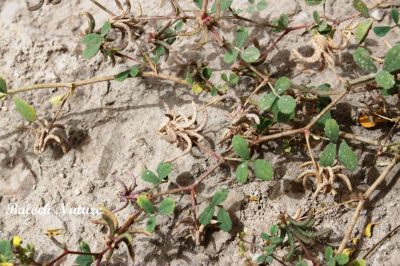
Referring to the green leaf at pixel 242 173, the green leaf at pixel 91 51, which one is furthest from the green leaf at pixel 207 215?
the green leaf at pixel 91 51

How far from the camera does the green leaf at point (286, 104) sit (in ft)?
5.41

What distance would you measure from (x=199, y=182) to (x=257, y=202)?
0.71ft

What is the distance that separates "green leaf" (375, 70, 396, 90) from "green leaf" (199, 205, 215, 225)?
0.65m

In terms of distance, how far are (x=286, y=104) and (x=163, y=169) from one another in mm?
449

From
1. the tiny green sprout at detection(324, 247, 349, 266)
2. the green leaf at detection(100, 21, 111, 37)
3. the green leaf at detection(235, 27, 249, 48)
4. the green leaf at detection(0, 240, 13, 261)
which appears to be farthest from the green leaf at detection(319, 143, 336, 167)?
the green leaf at detection(0, 240, 13, 261)

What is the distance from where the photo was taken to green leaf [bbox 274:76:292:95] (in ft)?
5.57

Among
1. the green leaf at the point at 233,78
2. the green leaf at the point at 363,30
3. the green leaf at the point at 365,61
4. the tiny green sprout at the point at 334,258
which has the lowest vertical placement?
the tiny green sprout at the point at 334,258

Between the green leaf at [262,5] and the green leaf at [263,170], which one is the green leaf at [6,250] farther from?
the green leaf at [262,5]

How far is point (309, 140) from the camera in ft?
6.02

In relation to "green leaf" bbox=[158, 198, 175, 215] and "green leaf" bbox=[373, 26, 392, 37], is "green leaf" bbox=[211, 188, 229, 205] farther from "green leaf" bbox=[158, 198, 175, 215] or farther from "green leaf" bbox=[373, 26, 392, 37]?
"green leaf" bbox=[373, 26, 392, 37]

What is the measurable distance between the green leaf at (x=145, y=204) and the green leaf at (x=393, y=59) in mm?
844

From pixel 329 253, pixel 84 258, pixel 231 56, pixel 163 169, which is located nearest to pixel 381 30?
pixel 231 56

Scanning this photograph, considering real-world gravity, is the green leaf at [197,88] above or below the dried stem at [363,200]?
above

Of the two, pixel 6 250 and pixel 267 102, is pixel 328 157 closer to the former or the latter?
pixel 267 102
